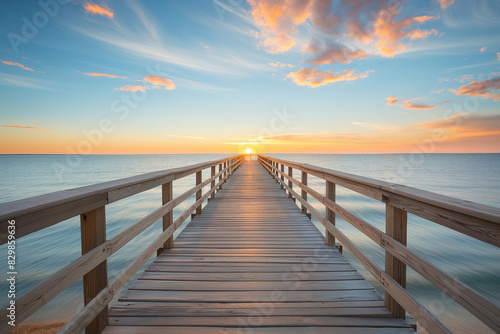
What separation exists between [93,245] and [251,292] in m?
1.30

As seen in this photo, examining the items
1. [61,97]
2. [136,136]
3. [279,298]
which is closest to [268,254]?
[279,298]

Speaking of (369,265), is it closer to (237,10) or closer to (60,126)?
(237,10)

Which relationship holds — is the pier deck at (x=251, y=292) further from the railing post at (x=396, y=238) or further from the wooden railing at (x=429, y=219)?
the wooden railing at (x=429, y=219)

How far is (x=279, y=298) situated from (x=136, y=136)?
39.6 m

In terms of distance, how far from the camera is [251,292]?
195cm

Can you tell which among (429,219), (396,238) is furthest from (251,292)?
(429,219)

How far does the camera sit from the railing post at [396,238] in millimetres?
1521

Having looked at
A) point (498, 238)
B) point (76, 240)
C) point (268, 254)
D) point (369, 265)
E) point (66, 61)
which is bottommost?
point (76, 240)

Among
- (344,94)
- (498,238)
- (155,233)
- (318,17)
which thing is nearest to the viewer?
(498,238)

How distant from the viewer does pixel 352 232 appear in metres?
8.08

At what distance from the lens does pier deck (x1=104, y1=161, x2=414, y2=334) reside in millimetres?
1586

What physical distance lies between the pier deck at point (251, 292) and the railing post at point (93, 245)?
36 cm

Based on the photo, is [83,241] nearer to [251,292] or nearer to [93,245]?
[93,245]

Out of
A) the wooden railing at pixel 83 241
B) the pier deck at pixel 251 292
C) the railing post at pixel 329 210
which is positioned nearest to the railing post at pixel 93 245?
the wooden railing at pixel 83 241
